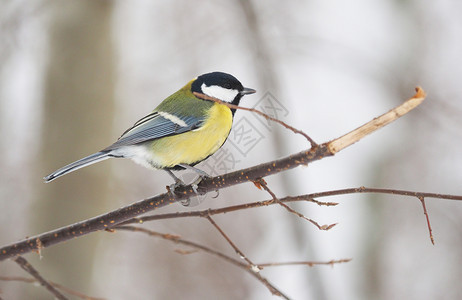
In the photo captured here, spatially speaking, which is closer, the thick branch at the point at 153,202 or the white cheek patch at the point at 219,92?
the thick branch at the point at 153,202

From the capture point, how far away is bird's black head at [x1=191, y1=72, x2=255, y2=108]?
1.74m

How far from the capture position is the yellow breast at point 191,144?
174 centimetres

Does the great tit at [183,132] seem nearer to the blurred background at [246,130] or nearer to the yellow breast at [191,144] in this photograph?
the yellow breast at [191,144]

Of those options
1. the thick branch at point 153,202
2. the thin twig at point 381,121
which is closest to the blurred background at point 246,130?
the thick branch at point 153,202

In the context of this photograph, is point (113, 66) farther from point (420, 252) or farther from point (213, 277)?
point (420, 252)

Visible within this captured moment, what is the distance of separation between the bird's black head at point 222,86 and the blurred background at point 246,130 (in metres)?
0.98

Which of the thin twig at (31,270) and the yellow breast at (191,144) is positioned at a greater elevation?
the yellow breast at (191,144)

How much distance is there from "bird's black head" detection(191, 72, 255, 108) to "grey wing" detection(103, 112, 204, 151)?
0.13 m

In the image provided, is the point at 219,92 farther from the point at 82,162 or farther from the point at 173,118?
the point at 82,162

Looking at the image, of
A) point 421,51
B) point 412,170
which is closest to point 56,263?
point 412,170

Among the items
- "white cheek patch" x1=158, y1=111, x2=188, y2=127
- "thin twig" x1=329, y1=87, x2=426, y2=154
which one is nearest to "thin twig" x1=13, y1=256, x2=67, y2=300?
"white cheek patch" x1=158, y1=111, x2=188, y2=127

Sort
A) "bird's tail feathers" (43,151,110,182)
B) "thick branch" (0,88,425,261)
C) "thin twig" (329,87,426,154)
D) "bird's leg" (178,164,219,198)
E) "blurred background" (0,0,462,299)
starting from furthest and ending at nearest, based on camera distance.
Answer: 1. "blurred background" (0,0,462,299)
2. "bird's tail feathers" (43,151,110,182)
3. "bird's leg" (178,164,219,198)
4. "thick branch" (0,88,425,261)
5. "thin twig" (329,87,426,154)

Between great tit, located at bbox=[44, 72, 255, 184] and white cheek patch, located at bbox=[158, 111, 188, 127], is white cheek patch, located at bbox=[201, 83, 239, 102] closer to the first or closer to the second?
great tit, located at bbox=[44, 72, 255, 184]

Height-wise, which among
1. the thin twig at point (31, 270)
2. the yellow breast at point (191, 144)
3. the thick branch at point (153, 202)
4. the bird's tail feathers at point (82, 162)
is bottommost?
the thin twig at point (31, 270)
